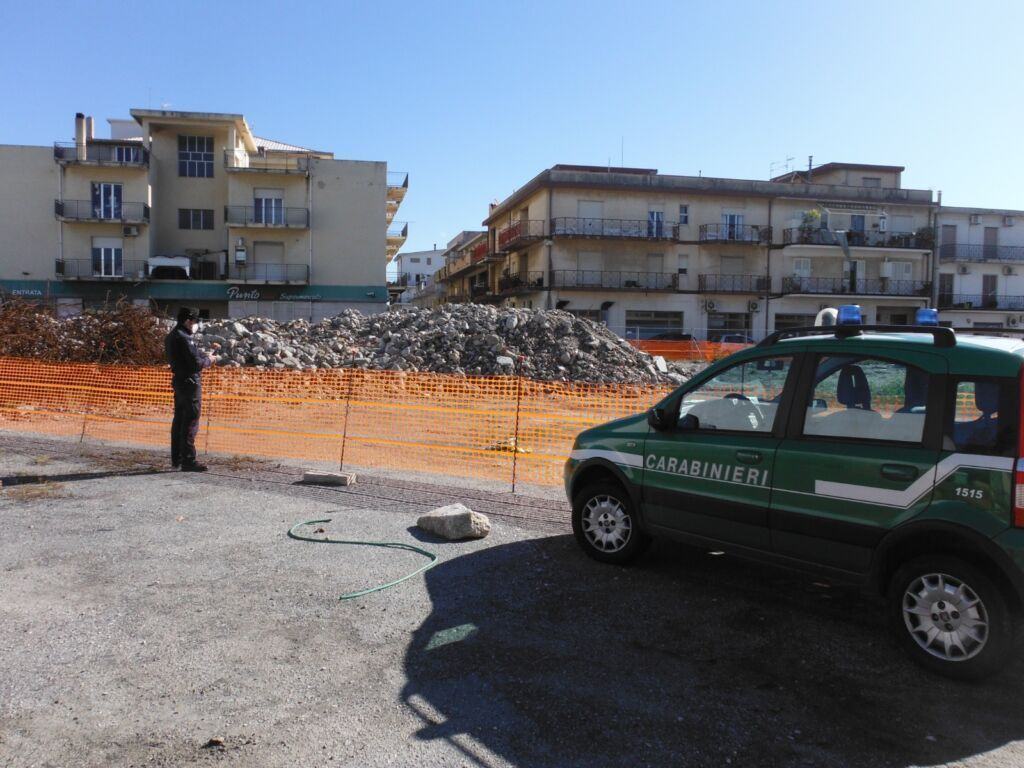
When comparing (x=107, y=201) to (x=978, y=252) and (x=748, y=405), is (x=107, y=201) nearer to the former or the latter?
(x=748, y=405)

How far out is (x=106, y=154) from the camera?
44.2m

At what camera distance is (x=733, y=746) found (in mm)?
3227

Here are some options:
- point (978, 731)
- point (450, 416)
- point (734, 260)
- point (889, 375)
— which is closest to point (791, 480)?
point (889, 375)

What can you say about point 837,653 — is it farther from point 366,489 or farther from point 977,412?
point 366,489

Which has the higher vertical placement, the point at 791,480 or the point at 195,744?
the point at 791,480

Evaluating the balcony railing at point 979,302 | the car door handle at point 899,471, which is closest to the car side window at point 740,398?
the car door handle at point 899,471

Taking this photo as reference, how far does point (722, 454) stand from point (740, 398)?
393 mm

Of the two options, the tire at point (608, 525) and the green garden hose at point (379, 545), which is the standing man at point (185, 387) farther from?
the tire at point (608, 525)

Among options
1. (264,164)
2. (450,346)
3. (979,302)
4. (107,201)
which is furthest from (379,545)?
(979,302)

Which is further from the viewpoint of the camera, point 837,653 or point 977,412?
point 837,653

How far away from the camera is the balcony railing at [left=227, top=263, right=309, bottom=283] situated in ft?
147

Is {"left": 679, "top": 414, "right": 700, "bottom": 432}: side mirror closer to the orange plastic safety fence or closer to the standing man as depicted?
Answer: the orange plastic safety fence

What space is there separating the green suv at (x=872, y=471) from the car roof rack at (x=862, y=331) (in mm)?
14

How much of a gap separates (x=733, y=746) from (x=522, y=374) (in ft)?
67.3
